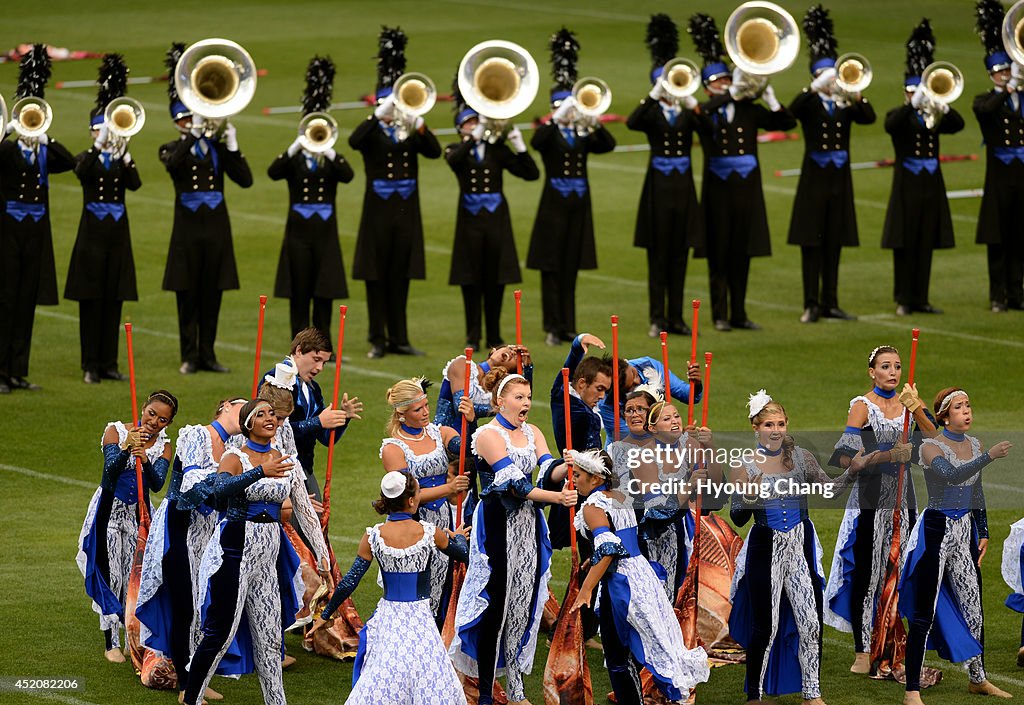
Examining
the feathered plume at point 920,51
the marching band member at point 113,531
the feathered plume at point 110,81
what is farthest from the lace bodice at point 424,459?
the feathered plume at point 920,51

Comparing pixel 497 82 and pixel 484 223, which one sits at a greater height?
pixel 497 82

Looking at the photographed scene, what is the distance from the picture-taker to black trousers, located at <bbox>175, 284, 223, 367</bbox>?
15.5 meters

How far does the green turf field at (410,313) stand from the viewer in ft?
33.6

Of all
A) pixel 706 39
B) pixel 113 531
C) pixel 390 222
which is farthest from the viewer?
pixel 706 39

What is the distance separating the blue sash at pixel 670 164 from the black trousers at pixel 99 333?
174 inches

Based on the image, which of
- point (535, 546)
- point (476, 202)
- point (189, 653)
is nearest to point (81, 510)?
point (189, 653)

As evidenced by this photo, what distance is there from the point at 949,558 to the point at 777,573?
2.58ft

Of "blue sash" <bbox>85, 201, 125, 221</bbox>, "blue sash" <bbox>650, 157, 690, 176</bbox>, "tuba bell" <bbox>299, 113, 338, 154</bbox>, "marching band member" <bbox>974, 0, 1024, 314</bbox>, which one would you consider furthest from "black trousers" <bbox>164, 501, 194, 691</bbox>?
"marching band member" <bbox>974, 0, 1024, 314</bbox>

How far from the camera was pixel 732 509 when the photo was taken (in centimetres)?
900

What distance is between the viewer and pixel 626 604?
339 inches

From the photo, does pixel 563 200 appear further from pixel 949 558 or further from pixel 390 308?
pixel 949 558

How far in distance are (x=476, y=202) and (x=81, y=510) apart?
200 inches

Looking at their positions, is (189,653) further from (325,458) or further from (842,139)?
(842,139)

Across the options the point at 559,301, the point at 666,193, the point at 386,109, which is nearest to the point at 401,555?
the point at 386,109
